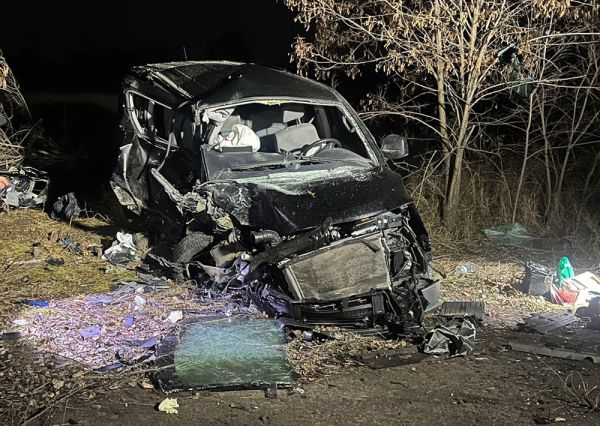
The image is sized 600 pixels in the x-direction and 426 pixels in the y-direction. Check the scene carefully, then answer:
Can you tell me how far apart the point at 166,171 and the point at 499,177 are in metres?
4.98

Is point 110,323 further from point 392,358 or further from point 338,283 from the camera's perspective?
point 392,358

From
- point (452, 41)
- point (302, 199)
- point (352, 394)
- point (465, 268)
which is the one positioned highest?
point (452, 41)

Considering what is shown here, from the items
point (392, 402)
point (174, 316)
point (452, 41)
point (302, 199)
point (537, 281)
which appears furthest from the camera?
point (452, 41)

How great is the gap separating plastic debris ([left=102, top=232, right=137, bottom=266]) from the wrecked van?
343mm

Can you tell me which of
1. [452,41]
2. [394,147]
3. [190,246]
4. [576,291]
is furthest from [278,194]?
[452,41]

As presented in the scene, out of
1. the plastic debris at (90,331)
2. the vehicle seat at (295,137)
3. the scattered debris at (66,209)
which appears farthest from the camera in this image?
the scattered debris at (66,209)

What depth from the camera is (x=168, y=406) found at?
15.4ft

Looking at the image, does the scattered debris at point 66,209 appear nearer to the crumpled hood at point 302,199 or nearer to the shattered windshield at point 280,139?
the shattered windshield at point 280,139

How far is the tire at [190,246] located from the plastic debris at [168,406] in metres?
1.91

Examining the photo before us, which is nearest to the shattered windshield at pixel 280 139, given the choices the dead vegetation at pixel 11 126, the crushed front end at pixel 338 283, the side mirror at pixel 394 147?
the side mirror at pixel 394 147

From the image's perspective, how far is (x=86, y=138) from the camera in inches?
559

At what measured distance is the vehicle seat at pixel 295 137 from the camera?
23.0 feet

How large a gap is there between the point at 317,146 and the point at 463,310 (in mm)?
1977

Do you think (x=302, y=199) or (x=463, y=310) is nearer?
(x=302, y=199)
